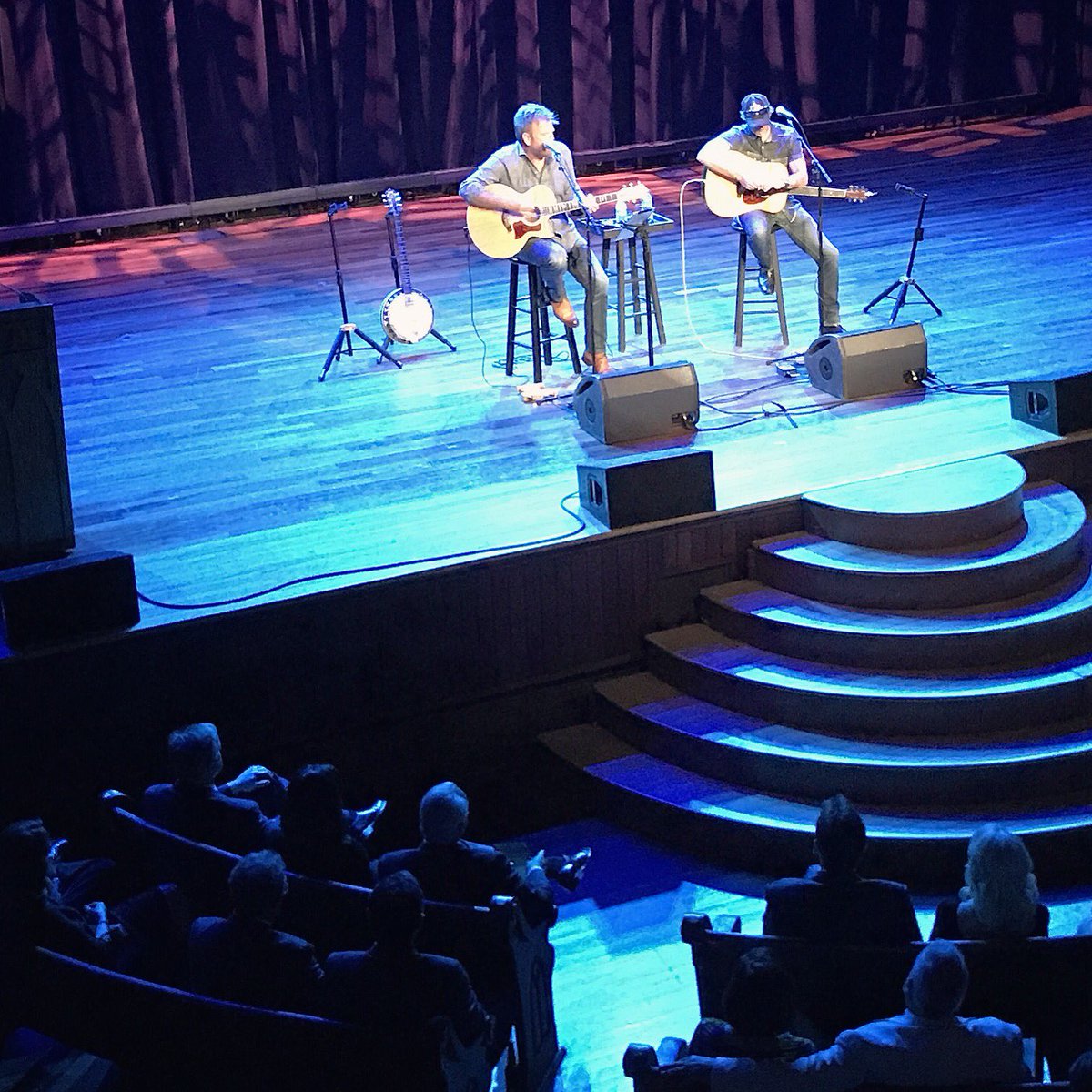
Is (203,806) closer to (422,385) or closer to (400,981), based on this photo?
(400,981)

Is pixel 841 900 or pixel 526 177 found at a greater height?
pixel 526 177

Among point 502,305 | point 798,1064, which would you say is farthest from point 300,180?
point 798,1064

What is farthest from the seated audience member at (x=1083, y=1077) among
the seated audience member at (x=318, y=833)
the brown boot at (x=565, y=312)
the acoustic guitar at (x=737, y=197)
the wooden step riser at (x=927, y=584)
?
the acoustic guitar at (x=737, y=197)

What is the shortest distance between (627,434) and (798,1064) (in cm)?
394

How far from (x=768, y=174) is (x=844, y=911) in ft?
16.4

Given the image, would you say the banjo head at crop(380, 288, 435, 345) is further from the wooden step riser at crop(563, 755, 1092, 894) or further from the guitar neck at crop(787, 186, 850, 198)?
the wooden step riser at crop(563, 755, 1092, 894)

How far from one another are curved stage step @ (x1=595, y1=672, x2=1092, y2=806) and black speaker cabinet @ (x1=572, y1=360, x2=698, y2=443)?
1.65 m

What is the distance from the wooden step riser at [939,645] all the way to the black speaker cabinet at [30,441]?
2.62 m

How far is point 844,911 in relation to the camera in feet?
13.1

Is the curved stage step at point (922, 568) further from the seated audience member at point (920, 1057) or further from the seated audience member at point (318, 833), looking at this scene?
the seated audience member at point (920, 1057)

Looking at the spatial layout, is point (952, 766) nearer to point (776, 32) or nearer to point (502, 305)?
point (502, 305)

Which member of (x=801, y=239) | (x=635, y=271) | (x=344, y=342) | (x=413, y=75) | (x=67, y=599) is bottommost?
(x=67, y=599)

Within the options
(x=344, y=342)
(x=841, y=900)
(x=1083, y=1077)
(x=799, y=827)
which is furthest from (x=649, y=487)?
(x=1083, y=1077)

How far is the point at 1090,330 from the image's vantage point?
7.95 m
